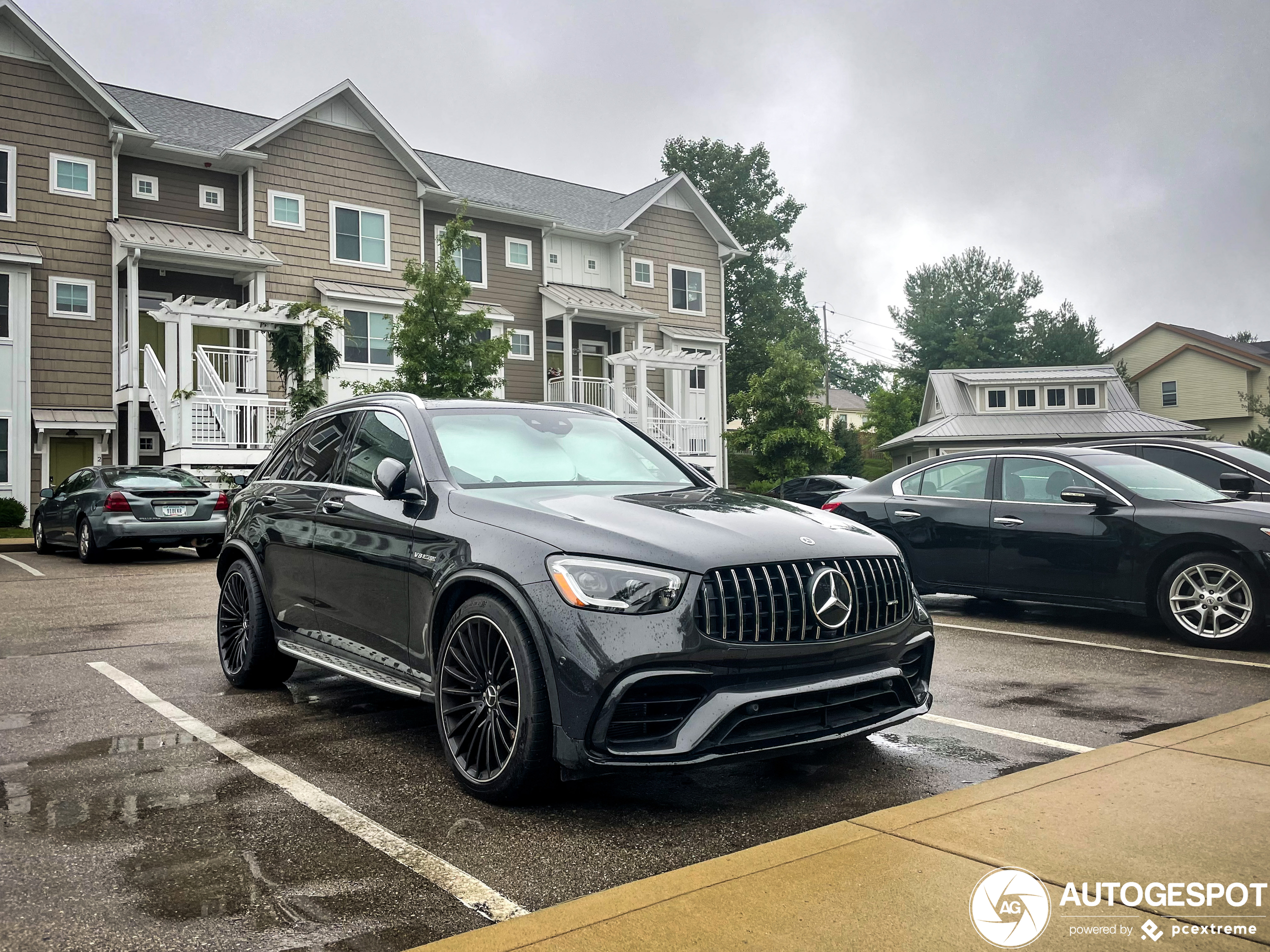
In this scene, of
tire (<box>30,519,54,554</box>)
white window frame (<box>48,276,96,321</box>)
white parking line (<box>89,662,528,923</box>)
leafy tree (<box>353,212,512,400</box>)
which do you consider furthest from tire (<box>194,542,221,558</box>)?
white parking line (<box>89,662,528,923</box>)

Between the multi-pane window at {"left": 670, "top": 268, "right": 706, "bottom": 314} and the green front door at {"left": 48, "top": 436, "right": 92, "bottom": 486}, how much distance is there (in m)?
17.6

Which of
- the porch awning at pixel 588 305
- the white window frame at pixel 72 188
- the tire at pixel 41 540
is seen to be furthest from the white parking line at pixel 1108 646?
the white window frame at pixel 72 188

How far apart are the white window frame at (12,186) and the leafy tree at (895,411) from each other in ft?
164

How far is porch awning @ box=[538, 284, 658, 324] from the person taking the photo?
29.2 metres

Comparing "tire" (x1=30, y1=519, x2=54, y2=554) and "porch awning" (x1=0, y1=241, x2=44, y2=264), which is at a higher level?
"porch awning" (x1=0, y1=241, x2=44, y2=264)

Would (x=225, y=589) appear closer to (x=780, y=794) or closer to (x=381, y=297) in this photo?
(x=780, y=794)

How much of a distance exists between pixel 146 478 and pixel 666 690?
13.7 m

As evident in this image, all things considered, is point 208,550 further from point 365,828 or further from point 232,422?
point 365,828

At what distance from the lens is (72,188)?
22922 mm

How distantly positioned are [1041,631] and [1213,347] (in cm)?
5078

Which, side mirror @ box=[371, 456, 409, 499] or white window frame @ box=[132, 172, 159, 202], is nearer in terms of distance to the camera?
side mirror @ box=[371, 456, 409, 499]

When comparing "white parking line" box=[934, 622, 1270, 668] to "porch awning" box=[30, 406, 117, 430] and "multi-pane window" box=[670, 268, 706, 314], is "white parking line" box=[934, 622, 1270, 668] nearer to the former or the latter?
"porch awning" box=[30, 406, 117, 430]

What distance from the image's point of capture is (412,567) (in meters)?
4.59

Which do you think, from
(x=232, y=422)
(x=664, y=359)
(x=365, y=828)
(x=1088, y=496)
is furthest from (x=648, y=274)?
(x=365, y=828)
